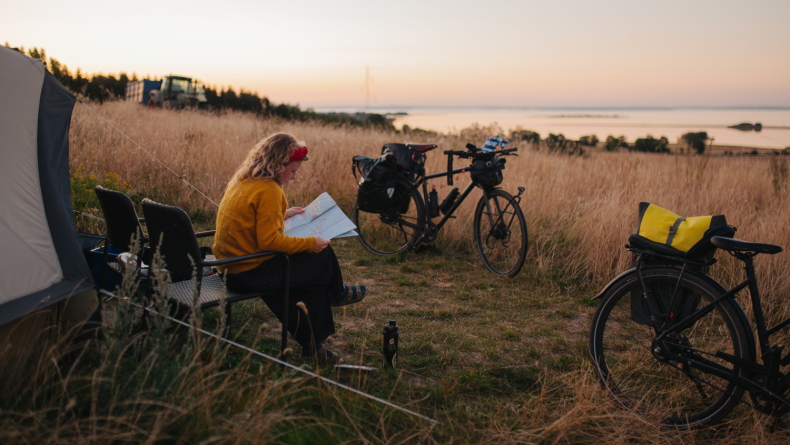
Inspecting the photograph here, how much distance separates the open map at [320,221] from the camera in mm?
3337

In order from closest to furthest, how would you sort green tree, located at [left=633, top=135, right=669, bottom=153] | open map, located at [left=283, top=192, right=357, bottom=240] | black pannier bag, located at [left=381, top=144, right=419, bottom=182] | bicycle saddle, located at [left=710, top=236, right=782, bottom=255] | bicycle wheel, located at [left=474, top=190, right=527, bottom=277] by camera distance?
bicycle saddle, located at [left=710, top=236, right=782, bottom=255], open map, located at [left=283, top=192, right=357, bottom=240], bicycle wheel, located at [left=474, top=190, right=527, bottom=277], black pannier bag, located at [left=381, top=144, right=419, bottom=182], green tree, located at [left=633, top=135, right=669, bottom=153]

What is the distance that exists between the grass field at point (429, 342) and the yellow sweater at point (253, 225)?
533 mm

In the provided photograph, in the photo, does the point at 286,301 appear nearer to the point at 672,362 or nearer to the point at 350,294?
the point at 350,294

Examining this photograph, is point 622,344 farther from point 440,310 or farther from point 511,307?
point 440,310

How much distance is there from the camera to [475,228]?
564cm

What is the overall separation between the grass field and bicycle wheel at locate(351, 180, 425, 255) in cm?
19

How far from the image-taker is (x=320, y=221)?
3467 mm

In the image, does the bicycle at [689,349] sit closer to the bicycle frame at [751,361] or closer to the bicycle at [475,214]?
the bicycle frame at [751,361]

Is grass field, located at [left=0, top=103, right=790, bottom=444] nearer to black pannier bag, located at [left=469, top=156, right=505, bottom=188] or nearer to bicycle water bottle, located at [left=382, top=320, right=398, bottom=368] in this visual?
bicycle water bottle, located at [left=382, top=320, right=398, bottom=368]

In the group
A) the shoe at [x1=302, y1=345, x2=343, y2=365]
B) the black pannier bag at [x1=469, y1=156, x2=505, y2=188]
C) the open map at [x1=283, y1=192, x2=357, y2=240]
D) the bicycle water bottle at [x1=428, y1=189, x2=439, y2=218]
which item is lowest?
the shoe at [x1=302, y1=345, x2=343, y2=365]

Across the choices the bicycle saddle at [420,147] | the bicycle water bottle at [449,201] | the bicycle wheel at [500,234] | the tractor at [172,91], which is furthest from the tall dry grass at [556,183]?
the tractor at [172,91]

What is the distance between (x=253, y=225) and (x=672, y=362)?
2.34 m

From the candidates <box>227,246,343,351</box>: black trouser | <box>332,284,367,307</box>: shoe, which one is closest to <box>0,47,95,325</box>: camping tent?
<box>227,246,343,351</box>: black trouser

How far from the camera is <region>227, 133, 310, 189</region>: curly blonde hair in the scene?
120 inches
